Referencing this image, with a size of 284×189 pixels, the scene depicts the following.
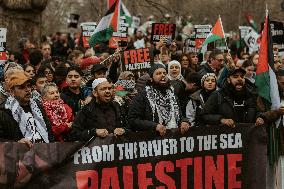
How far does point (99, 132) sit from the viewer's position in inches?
281

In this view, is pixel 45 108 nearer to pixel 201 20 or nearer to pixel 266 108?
pixel 266 108

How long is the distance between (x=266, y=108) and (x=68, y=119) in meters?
2.30

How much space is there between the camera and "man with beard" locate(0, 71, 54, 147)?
6.76 m

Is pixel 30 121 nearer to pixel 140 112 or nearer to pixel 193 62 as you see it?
pixel 140 112

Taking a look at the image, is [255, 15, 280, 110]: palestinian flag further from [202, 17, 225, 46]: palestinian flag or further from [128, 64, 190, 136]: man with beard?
[202, 17, 225, 46]: palestinian flag

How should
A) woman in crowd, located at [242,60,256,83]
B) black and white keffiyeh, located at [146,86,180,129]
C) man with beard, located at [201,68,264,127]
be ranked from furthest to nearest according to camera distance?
woman in crowd, located at [242,60,256,83], man with beard, located at [201,68,264,127], black and white keffiyeh, located at [146,86,180,129]

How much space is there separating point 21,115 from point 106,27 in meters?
4.32

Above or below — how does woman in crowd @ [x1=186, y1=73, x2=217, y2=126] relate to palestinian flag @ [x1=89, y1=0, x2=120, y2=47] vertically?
below

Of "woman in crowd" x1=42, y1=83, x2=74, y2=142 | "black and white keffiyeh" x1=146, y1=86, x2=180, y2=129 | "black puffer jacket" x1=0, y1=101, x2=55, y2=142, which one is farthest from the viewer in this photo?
"black and white keffiyeh" x1=146, y1=86, x2=180, y2=129

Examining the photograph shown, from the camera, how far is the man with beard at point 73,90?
28.3 ft

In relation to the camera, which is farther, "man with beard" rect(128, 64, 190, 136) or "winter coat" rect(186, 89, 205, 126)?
→ "winter coat" rect(186, 89, 205, 126)

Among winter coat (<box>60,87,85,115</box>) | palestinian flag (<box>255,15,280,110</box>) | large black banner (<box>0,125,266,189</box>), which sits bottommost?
large black banner (<box>0,125,266,189</box>)

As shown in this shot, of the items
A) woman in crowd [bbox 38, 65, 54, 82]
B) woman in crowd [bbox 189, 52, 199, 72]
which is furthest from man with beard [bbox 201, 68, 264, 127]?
woman in crowd [bbox 189, 52, 199, 72]

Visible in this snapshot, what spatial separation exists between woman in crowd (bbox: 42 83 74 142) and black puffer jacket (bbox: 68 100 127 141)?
202 mm
